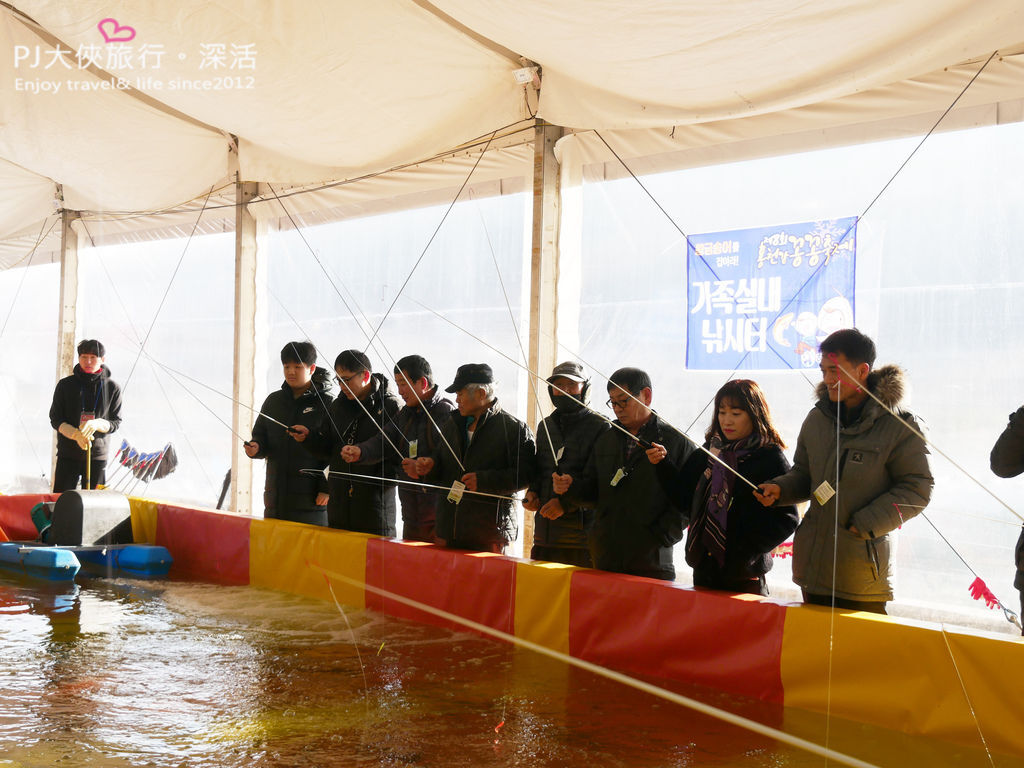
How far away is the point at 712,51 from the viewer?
4613 mm

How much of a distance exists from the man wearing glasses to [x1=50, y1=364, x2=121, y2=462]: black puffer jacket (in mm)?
6176

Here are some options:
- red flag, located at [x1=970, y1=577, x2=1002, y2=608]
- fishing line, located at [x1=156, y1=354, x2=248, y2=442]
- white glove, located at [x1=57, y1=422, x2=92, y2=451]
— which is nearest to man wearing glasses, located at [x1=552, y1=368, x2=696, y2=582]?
red flag, located at [x1=970, y1=577, x2=1002, y2=608]

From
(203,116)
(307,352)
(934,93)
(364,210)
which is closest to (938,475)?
(934,93)

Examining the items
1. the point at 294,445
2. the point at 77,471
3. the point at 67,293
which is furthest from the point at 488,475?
the point at 67,293

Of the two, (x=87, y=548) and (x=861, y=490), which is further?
(x=87, y=548)

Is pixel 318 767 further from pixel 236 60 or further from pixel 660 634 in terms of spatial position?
pixel 236 60

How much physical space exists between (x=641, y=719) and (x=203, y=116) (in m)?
6.55

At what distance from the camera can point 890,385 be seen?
12.1 feet

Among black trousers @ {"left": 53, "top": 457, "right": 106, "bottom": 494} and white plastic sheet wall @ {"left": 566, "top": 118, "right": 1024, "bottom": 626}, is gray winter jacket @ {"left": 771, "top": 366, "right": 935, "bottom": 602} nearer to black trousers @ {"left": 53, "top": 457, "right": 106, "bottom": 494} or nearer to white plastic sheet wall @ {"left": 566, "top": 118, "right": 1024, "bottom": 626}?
white plastic sheet wall @ {"left": 566, "top": 118, "right": 1024, "bottom": 626}

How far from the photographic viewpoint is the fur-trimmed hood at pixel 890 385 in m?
3.66

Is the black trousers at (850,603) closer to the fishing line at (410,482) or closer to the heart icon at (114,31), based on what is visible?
the fishing line at (410,482)

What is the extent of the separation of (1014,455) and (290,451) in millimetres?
4514

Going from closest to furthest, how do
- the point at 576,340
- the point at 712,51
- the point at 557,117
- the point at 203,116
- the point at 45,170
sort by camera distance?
1. the point at 712,51
2. the point at 557,117
3. the point at 576,340
4. the point at 203,116
5. the point at 45,170

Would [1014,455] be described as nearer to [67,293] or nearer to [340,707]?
[340,707]
